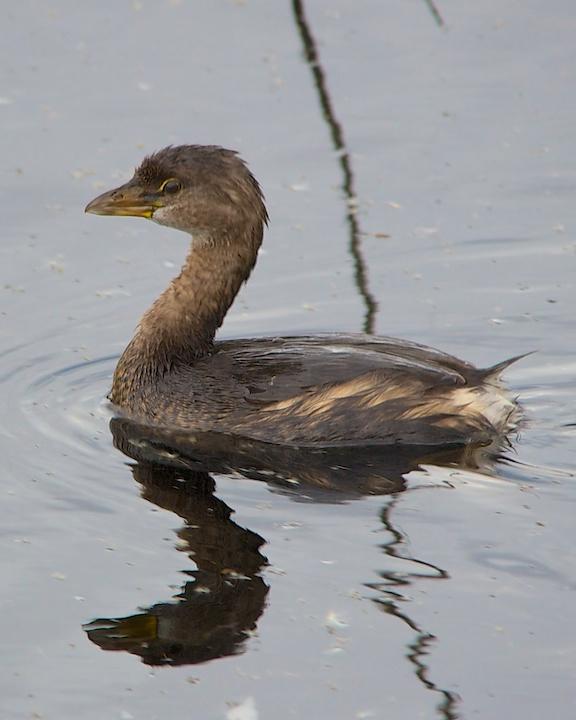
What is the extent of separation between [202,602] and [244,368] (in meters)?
1.92

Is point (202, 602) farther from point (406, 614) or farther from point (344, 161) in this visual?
point (344, 161)

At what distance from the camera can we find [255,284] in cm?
980

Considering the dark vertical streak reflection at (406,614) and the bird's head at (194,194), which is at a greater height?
the bird's head at (194,194)

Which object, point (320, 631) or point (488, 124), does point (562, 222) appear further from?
point (320, 631)

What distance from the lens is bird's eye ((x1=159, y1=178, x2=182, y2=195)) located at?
851cm

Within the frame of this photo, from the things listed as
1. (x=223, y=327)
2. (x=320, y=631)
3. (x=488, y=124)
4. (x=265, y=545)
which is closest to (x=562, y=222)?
(x=488, y=124)

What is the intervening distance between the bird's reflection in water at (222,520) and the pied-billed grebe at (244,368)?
107 mm

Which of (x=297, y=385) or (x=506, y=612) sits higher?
(x=297, y=385)

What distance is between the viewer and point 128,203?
8570mm

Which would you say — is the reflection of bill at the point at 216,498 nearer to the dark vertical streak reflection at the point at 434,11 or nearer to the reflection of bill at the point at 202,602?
the reflection of bill at the point at 202,602

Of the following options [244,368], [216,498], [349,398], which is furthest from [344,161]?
[216,498]

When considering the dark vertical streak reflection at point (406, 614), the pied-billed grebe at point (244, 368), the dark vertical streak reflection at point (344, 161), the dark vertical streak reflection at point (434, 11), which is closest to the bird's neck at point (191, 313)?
the pied-billed grebe at point (244, 368)

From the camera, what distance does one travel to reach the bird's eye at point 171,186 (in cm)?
851

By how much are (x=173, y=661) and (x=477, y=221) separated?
5056mm
